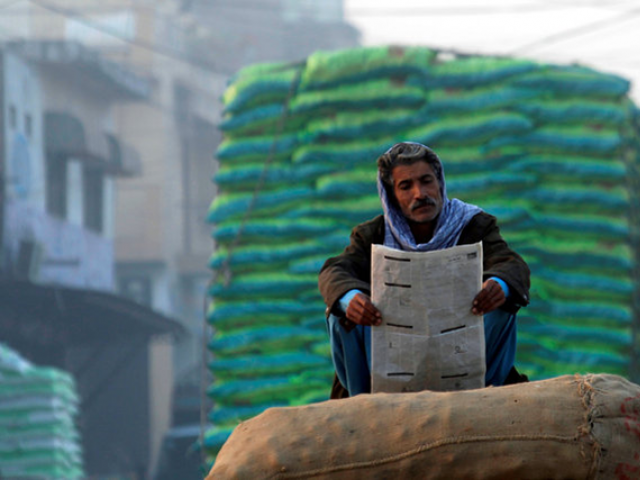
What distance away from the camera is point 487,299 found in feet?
8.33

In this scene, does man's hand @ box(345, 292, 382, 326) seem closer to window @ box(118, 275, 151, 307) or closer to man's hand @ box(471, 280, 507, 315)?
man's hand @ box(471, 280, 507, 315)

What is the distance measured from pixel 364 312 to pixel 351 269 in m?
0.30

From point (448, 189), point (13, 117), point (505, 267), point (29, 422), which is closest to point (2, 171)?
point (13, 117)

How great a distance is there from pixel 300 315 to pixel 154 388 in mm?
18436

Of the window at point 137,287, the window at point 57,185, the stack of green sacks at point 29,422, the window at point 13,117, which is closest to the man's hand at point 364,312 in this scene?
the stack of green sacks at point 29,422

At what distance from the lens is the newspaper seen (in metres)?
2.54

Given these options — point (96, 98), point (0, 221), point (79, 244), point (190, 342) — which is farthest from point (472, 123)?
point (190, 342)

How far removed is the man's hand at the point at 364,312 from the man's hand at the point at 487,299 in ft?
0.73

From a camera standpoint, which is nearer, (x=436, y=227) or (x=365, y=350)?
(x=365, y=350)

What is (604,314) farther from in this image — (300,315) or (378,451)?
(378,451)

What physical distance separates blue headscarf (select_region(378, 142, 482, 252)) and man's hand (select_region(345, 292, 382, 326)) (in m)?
0.25

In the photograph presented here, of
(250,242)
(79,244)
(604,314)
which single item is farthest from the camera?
(79,244)

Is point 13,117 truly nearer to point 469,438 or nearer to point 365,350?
point 365,350

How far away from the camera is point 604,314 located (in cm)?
561
